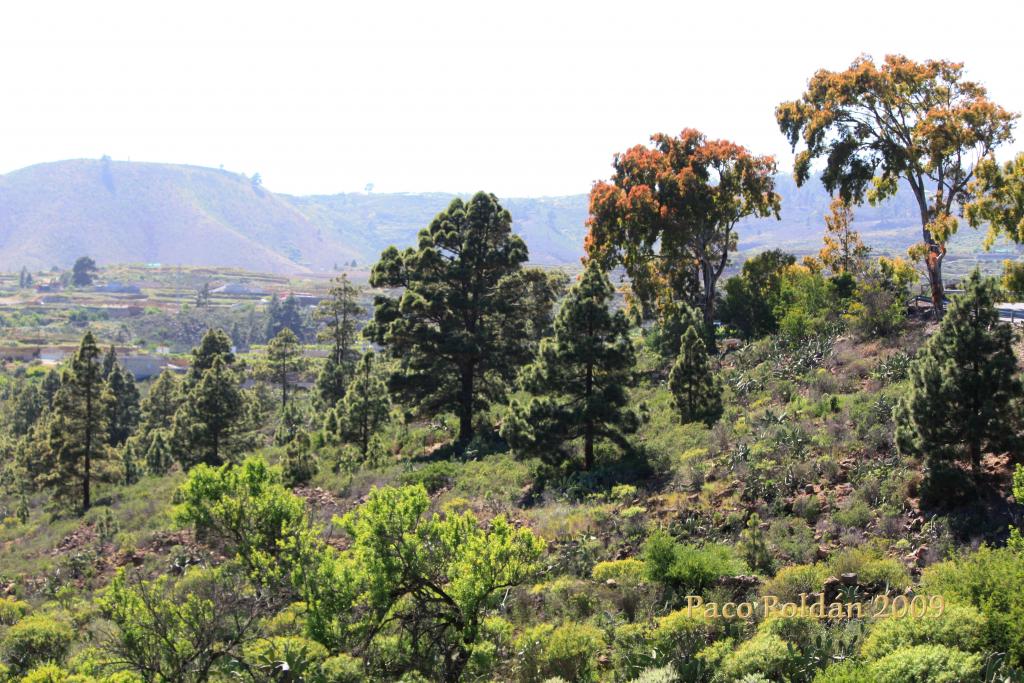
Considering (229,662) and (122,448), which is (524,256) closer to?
(229,662)

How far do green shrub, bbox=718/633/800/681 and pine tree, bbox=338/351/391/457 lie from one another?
21616 mm

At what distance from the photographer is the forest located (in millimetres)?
11078

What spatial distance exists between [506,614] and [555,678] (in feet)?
9.90

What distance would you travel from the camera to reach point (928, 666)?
8523mm

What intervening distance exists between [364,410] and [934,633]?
23504mm

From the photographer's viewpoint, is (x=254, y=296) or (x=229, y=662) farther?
(x=254, y=296)

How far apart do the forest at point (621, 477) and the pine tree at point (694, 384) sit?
0.09 m

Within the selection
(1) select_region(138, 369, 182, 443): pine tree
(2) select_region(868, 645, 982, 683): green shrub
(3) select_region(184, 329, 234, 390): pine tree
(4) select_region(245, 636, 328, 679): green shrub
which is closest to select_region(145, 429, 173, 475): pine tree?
(3) select_region(184, 329, 234, 390): pine tree

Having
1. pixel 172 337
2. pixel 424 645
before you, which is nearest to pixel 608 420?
pixel 424 645

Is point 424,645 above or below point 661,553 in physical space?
below

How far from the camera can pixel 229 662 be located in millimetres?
12094

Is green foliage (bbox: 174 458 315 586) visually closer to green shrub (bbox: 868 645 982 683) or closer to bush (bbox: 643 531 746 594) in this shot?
Result: bush (bbox: 643 531 746 594)

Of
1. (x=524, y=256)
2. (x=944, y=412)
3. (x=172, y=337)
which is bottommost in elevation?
(x=172, y=337)

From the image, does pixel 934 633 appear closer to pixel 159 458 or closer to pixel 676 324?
pixel 676 324
